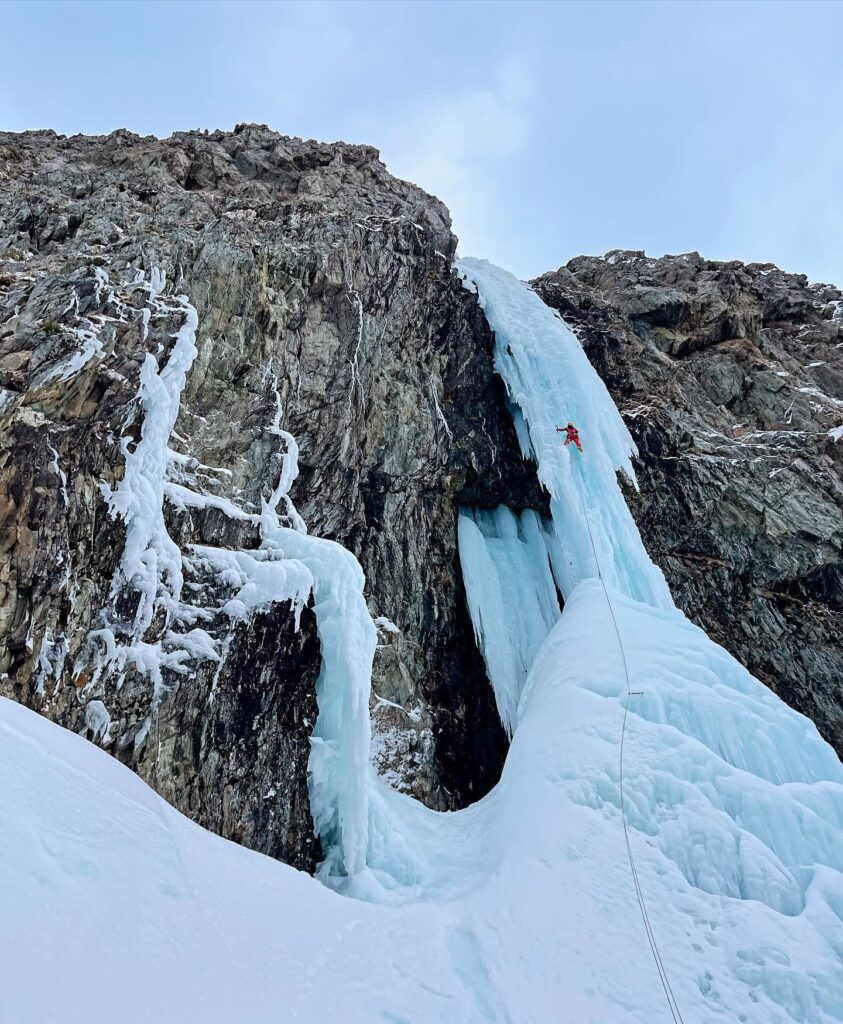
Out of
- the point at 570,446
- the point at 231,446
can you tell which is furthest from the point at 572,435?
the point at 231,446

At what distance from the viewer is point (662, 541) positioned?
45.8 ft

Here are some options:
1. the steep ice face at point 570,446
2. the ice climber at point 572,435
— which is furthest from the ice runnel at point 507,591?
the ice climber at point 572,435

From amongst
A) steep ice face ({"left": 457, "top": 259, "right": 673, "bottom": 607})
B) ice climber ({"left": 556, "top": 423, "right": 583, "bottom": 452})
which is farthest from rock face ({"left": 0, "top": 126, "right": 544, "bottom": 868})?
ice climber ({"left": 556, "top": 423, "right": 583, "bottom": 452})

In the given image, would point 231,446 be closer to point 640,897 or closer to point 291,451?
point 291,451

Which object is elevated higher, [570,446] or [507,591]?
[570,446]

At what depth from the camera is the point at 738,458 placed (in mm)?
14617

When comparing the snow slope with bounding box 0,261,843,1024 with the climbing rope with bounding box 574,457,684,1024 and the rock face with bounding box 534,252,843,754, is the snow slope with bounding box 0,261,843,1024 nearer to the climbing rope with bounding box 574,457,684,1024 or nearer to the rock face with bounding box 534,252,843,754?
the climbing rope with bounding box 574,457,684,1024

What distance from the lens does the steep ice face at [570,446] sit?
1160 cm

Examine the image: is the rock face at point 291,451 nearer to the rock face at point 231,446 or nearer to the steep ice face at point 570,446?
the rock face at point 231,446

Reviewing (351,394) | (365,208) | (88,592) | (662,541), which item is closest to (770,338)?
(662,541)

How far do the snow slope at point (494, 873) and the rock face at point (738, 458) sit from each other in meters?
4.87

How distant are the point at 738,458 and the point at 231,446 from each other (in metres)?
12.3

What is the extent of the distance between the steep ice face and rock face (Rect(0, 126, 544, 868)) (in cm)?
75

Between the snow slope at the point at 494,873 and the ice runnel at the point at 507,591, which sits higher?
the ice runnel at the point at 507,591
